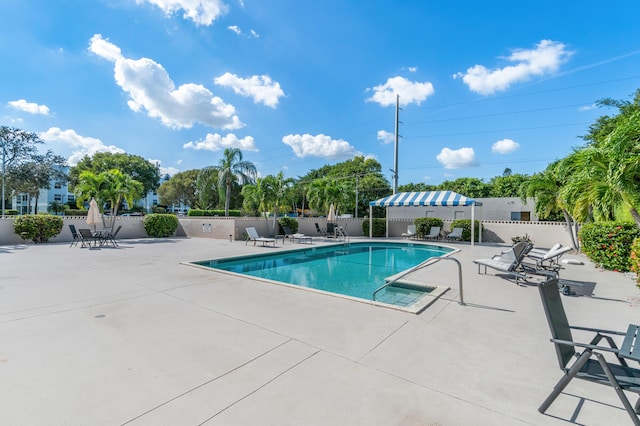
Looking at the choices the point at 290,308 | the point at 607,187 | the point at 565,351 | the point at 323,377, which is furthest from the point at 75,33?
the point at 607,187

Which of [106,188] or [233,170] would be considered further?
[233,170]

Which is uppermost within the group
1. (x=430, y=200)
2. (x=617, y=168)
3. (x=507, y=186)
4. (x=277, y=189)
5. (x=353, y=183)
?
(x=353, y=183)

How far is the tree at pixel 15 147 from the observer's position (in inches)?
894

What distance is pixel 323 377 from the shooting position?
2.69 meters

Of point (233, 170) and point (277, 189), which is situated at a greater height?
point (233, 170)

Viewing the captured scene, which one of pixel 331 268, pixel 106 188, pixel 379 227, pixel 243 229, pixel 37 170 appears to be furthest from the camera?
pixel 37 170

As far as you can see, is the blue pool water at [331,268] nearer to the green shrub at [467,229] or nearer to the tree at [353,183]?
the green shrub at [467,229]

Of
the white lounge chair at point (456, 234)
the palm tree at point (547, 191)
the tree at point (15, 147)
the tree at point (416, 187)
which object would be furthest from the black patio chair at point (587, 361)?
the tree at point (416, 187)

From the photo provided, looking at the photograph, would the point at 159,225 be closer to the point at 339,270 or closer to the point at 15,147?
the point at 339,270

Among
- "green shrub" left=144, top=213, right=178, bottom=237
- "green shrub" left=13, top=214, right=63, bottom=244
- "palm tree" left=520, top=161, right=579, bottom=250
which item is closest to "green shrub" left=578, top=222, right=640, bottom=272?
"palm tree" left=520, top=161, right=579, bottom=250

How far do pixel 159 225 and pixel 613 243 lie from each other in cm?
2019

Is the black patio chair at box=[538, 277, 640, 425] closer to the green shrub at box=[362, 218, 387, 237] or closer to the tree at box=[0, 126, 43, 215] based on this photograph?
the green shrub at box=[362, 218, 387, 237]

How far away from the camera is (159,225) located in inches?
696

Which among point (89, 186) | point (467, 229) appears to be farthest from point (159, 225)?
point (467, 229)
